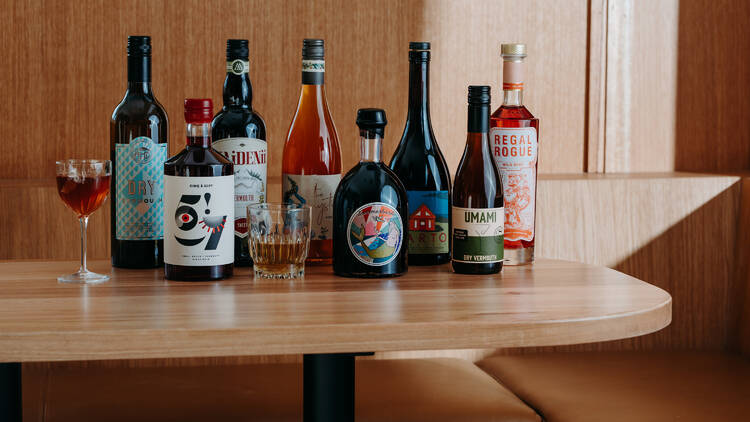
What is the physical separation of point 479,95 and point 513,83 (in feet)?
0.32

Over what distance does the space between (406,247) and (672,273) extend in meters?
0.96

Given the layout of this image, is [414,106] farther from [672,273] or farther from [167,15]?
[672,273]

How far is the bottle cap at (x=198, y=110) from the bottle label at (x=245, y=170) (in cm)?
10

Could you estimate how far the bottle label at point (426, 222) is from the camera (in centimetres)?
132

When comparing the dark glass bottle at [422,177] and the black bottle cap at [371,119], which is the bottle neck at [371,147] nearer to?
the black bottle cap at [371,119]

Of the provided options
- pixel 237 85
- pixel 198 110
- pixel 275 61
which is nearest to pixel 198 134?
pixel 198 110

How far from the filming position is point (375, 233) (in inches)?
46.4

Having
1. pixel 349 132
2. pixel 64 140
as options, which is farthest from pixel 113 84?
pixel 349 132

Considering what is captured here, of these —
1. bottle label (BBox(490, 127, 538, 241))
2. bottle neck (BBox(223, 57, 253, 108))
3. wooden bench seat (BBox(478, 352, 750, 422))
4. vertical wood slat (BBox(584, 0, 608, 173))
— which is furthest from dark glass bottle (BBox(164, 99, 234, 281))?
vertical wood slat (BBox(584, 0, 608, 173))

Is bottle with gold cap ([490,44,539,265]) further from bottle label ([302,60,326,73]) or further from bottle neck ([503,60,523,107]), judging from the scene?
bottle label ([302,60,326,73])

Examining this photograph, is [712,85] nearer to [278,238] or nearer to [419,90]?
[419,90]

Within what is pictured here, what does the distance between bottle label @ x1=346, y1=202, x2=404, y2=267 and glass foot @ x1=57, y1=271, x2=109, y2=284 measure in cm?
32

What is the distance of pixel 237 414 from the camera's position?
1.50 metres

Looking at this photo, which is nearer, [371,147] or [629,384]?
[371,147]
